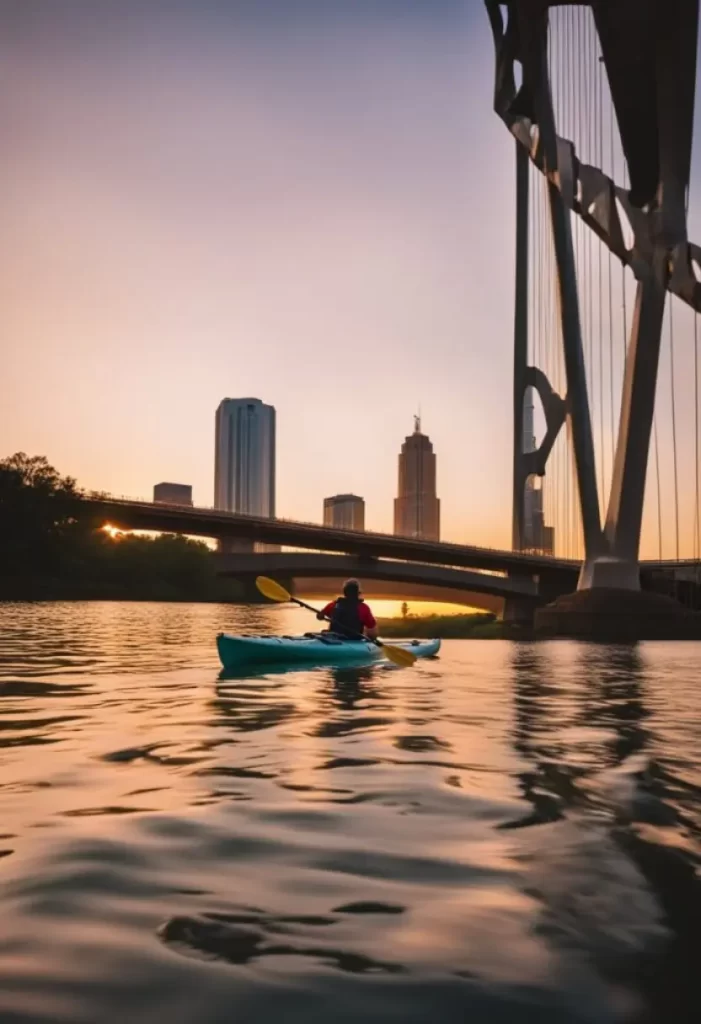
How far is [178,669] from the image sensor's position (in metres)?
14.9

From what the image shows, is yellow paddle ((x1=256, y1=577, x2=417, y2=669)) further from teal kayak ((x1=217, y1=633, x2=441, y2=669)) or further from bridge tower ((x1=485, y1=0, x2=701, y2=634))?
bridge tower ((x1=485, y1=0, x2=701, y2=634))

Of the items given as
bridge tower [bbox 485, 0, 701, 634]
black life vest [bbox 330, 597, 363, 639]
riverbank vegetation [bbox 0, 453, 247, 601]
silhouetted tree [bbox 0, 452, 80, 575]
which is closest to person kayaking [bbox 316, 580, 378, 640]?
black life vest [bbox 330, 597, 363, 639]

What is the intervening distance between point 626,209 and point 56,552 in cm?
5261

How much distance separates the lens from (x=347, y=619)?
14.5 m

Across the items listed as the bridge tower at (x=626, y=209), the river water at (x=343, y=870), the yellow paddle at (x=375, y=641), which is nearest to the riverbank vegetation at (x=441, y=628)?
the bridge tower at (x=626, y=209)

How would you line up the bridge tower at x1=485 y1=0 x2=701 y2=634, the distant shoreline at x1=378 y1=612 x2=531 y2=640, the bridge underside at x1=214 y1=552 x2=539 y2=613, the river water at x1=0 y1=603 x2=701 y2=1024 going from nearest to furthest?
the river water at x1=0 y1=603 x2=701 y2=1024
the bridge tower at x1=485 y1=0 x2=701 y2=634
the distant shoreline at x1=378 y1=612 x2=531 y2=640
the bridge underside at x1=214 y1=552 x2=539 y2=613

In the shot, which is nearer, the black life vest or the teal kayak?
the teal kayak

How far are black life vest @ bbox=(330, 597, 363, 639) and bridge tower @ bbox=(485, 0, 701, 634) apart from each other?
778 inches

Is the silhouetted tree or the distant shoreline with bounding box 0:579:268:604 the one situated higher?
the silhouetted tree

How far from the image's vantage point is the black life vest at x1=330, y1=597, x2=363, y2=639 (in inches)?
568

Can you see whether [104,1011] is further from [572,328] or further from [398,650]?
[572,328]

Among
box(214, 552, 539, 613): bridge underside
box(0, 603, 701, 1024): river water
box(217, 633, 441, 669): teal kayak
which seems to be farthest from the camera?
box(214, 552, 539, 613): bridge underside

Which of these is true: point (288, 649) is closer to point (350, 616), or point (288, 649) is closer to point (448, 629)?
point (350, 616)

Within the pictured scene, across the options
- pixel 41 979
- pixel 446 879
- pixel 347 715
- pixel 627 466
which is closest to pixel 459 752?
pixel 347 715
